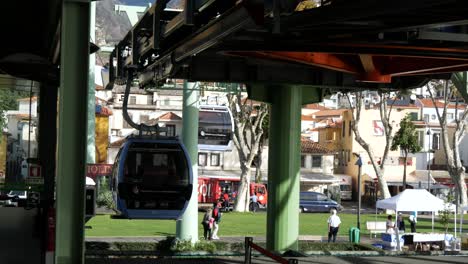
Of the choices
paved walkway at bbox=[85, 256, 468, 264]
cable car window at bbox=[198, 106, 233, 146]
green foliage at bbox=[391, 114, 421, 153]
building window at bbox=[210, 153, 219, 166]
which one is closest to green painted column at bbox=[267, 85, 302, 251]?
paved walkway at bbox=[85, 256, 468, 264]

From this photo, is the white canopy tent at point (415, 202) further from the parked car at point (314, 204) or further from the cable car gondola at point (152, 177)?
the parked car at point (314, 204)

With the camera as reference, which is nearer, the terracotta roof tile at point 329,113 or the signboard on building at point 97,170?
the signboard on building at point 97,170

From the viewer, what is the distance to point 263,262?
752 inches

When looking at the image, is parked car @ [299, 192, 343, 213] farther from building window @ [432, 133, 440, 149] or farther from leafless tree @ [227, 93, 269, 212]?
building window @ [432, 133, 440, 149]

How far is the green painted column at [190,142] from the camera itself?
27.7 m

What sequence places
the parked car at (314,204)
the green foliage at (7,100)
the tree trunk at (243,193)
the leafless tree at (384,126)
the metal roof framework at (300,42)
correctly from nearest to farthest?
the metal roof framework at (300,42) < the green foliage at (7,100) < the leafless tree at (384,126) < the tree trunk at (243,193) < the parked car at (314,204)

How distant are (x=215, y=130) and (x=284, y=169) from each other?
19.5m

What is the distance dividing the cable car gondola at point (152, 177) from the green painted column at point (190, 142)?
28.2ft

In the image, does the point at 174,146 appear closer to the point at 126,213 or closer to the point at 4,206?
the point at 126,213

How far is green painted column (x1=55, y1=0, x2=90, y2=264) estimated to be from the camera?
1025 cm

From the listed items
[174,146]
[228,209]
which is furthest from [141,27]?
[228,209]

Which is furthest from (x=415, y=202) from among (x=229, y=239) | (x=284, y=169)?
(x=284, y=169)

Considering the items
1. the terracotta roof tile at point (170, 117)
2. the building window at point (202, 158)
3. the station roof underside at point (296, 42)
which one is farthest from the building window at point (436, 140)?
the station roof underside at point (296, 42)

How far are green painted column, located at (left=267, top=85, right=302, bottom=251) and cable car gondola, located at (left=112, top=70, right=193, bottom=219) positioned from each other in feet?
16.3
